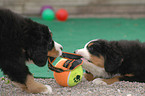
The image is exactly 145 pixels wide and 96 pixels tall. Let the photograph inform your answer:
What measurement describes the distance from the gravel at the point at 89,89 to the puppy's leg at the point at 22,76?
12 centimetres

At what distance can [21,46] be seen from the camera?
2834 millimetres

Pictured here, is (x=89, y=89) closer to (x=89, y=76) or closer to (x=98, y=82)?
(x=98, y=82)

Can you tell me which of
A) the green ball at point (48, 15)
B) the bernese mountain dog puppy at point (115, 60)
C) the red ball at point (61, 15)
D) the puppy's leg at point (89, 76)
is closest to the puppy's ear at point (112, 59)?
the bernese mountain dog puppy at point (115, 60)

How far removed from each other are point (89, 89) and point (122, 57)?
2.60ft

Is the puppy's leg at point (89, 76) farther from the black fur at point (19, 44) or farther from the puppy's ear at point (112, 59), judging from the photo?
the black fur at point (19, 44)

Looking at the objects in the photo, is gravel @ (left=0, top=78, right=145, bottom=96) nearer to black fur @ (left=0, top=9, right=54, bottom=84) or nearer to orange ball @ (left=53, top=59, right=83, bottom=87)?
orange ball @ (left=53, top=59, right=83, bottom=87)

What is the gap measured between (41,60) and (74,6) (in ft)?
29.5

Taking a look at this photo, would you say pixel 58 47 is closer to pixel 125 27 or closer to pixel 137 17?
pixel 125 27

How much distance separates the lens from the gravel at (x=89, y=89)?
316 cm

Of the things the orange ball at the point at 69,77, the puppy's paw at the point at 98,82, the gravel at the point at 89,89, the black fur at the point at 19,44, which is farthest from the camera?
the puppy's paw at the point at 98,82

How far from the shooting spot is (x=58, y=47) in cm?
349

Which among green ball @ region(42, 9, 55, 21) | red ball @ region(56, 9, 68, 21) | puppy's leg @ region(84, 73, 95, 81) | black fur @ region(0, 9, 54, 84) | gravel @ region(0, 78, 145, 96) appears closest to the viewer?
black fur @ region(0, 9, 54, 84)

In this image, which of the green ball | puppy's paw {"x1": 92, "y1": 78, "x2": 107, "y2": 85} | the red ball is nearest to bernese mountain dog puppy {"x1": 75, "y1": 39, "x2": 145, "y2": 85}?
puppy's paw {"x1": 92, "y1": 78, "x2": 107, "y2": 85}

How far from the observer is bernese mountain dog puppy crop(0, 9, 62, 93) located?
2.74m
